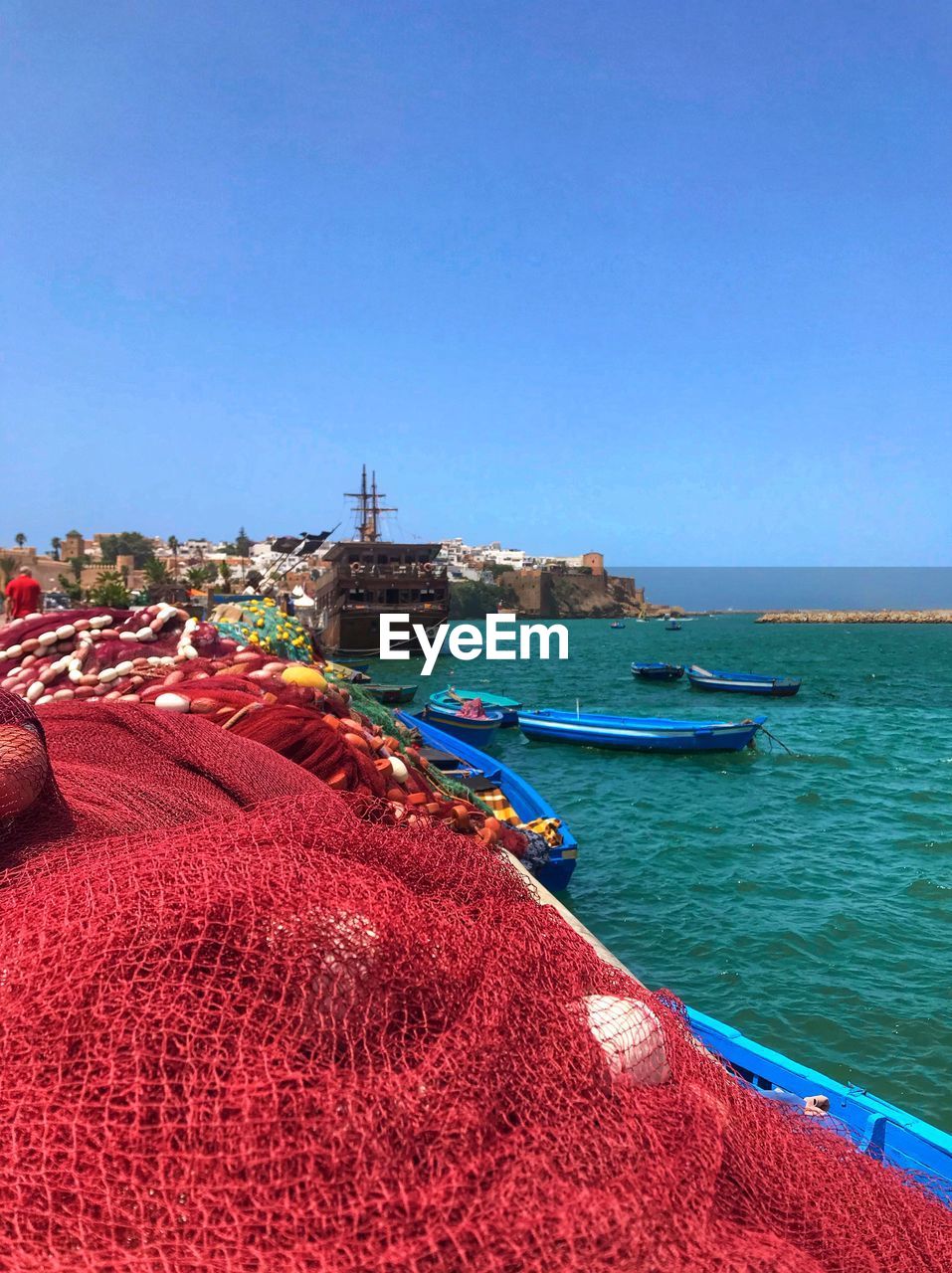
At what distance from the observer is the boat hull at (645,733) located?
2748cm

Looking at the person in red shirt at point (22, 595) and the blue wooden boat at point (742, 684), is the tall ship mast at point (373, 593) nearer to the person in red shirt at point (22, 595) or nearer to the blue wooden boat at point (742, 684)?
the blue wooden boat at point (742, 684)

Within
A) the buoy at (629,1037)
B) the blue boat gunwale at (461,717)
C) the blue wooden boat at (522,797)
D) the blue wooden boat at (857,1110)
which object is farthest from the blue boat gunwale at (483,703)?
the buoy at (629,1037)

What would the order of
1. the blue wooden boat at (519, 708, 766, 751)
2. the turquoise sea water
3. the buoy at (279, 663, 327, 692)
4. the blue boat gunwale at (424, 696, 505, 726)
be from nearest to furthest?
Result: 1. the buoy at (279, 663, 327, 692)
2. the turquoise sea water
3. the blue wooden boat at (519, 708, 766, 751)
4. the blue boat gunwale at (424, 696, 505, 726)

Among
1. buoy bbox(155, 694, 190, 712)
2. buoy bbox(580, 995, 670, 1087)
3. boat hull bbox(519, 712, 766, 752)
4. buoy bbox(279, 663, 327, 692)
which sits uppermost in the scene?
buoy bbox(279, 663, 327, 692)

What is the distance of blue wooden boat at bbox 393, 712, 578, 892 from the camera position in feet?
43.8

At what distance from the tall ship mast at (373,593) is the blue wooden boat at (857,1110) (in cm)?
5856

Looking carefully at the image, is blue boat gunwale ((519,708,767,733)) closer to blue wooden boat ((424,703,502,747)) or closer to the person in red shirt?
blue wooden boat ((424,703,502,747))

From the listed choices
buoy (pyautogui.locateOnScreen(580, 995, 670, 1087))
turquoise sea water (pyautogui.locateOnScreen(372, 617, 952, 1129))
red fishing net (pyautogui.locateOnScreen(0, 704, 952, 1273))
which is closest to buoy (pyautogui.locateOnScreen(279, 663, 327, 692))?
red fishing net (pyautogui.locateOnScreen(0, 704, 952, 1273))

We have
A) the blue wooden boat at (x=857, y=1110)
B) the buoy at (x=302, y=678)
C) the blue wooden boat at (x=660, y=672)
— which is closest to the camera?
the blue wooden boat at (x=857, y=1110)

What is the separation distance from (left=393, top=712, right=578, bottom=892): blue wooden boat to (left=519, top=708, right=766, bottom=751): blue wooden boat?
6.68 metres

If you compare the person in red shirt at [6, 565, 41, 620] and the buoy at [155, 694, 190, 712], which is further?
the person in red shirt at [6, 565, 41, 620]

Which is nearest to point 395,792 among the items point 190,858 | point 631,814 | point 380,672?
point 190,858

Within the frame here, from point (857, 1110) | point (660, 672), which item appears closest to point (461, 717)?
point (857, 1110)
